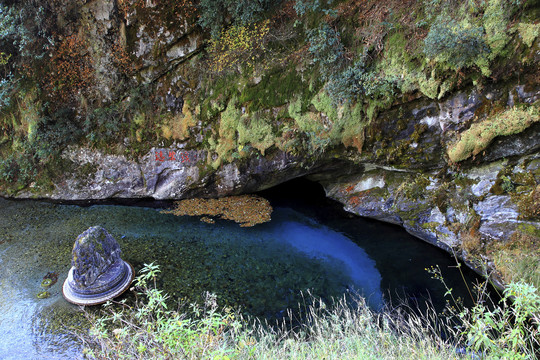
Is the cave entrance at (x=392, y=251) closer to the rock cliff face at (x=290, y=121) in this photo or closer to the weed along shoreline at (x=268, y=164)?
the weed along shoreline at (x=268, y=164)

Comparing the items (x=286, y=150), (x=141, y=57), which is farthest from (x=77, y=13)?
(x=286, y=150)

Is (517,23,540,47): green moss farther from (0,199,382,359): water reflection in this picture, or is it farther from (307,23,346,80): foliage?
(0,199,382,359): water reflection

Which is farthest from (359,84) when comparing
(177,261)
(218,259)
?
(177,261)

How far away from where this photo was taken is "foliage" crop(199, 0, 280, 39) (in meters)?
8.79

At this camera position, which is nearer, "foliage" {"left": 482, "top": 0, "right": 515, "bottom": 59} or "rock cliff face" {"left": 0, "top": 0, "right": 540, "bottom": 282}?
"foliage" {"left": 482, "top": 0, "right": 515, "bottom": 59}

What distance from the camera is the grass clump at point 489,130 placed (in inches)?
248

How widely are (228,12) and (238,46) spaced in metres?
1.00

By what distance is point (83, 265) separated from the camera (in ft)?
21.3

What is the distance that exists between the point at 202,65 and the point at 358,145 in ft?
18.0

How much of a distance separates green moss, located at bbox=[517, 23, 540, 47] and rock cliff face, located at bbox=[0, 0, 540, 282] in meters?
0.02

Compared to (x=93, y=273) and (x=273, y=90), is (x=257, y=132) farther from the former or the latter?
(x=93, y=273)

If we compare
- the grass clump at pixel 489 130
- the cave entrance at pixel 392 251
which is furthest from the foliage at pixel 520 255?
the grass clump at pixel 489 130

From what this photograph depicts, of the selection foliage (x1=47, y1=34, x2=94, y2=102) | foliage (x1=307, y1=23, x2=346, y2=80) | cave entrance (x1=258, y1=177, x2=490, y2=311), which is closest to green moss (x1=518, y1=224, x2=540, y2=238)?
cave entrance (x1=258, y1=177, x2=490, y2=311)

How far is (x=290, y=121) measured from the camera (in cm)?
909
